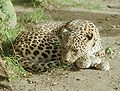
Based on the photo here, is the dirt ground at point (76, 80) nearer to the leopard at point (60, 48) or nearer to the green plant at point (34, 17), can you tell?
the leopard at point (60, 48)

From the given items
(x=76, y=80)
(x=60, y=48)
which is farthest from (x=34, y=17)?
(x=76, y=80)

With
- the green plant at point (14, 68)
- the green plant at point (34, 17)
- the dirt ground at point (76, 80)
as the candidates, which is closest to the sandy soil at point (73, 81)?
the dirt ground at point (76, 80)

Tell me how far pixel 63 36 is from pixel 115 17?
14.1 feet

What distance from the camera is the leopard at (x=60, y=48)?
19.7 ft

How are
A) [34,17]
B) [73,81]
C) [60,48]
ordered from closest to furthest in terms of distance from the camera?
[73,81] → [60,48] → [34,17]

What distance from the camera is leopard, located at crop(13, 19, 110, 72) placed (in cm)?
602

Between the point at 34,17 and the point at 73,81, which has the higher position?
the point at 34,17

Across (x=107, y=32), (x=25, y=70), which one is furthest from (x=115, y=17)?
(x=25, y=70)

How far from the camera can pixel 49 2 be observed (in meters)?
11.1

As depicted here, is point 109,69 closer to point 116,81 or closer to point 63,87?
point 116,81

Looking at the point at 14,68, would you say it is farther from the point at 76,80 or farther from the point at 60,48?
the point at 76,80

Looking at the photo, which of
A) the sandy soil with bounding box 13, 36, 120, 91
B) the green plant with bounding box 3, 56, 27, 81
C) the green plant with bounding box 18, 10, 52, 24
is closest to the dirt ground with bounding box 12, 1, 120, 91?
the sandy soil with bounding box 13, 36, 120, 91

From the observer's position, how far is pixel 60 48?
625 centimetres

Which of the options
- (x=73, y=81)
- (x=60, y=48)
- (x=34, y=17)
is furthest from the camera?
(x=34, y=17)
